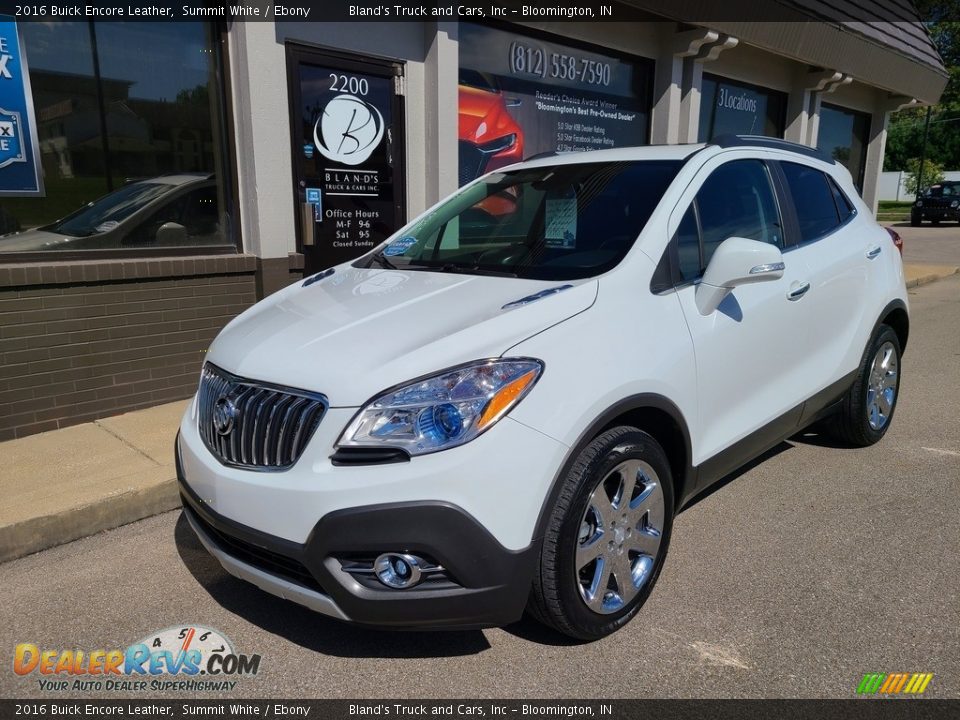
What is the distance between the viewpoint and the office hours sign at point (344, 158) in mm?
6215

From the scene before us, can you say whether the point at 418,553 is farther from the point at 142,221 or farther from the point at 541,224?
the point at 142,221

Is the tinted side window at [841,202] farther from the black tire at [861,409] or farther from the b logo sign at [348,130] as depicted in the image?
the b logo sign at [348,130]

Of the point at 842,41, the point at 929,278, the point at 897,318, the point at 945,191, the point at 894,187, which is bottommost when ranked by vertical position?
the point at 929,278

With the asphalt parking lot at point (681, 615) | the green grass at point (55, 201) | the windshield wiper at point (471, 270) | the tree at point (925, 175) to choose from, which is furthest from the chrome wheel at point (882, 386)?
the tree at point (925, 175)

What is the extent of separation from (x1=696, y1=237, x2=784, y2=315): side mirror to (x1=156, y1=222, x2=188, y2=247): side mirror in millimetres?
4189

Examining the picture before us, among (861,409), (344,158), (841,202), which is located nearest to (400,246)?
(841,202)

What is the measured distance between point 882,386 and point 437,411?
3.54 meters

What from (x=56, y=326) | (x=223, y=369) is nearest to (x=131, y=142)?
(x=56, y=326)

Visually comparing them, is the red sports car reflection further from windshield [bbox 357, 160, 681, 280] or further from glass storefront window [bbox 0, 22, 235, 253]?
windshield [bbox 357, 160, 681, 280]

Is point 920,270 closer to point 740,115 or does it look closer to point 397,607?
point 740,115

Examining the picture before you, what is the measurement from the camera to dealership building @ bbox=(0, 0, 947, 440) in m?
4.93

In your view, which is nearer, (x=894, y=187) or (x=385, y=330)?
(x=385, y=330)

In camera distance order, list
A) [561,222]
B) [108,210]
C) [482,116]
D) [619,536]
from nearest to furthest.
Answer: [619,536], [561,222], [108,210], [482,116]

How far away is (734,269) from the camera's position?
9.50ft
